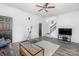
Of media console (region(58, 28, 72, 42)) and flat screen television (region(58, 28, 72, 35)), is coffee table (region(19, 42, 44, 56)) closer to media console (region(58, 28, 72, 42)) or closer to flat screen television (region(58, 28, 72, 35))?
media console (region(58, 28, 72, 42))

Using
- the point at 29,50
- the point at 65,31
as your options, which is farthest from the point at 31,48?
the point at 65,31

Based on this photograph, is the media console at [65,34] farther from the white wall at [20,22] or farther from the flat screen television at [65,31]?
the white wall at [20,22]

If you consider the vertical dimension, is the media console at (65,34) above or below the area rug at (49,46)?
above

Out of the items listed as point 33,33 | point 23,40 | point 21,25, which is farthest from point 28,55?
point 21,25

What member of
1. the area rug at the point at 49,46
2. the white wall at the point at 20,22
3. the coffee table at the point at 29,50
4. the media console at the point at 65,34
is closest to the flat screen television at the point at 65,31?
the media console at the point at 65,34

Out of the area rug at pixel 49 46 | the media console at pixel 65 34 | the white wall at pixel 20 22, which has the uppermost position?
the white wall at pixel 20 22

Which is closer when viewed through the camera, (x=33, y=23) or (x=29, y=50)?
(x=29, y=50)

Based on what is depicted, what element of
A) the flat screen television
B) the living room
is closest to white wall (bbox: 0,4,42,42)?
the living room

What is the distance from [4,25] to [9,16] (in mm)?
460


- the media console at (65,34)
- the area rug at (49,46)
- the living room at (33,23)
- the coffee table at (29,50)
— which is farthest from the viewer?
the media console at (65,34)

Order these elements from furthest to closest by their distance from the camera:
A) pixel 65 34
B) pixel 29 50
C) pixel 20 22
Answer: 1. pixel 65 34
2. pixel 20 22
3. pixel 29 50

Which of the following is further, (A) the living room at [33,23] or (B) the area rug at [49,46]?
(B) the area rug at [49,46]

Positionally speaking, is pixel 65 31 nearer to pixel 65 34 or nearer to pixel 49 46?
pixel 65 34

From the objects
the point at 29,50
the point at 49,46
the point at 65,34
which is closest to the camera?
the point at 29,50
